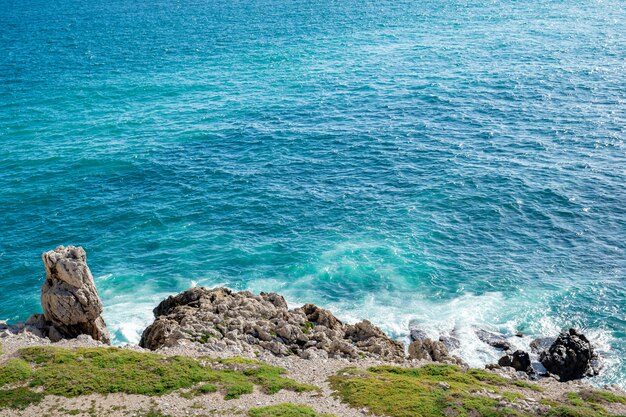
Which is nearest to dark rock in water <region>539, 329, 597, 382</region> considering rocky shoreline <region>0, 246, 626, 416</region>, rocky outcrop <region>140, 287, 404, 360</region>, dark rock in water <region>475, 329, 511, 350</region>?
rocky shoreline <region>0, 246, 626, 416</region>

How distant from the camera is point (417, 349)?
65688mm

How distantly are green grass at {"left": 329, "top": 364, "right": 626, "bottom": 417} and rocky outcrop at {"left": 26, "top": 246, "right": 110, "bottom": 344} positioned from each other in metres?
24.9

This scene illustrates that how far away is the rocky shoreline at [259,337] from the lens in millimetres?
60344

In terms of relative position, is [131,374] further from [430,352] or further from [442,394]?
[430,352]

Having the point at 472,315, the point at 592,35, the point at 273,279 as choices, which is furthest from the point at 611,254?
the point at 592,35

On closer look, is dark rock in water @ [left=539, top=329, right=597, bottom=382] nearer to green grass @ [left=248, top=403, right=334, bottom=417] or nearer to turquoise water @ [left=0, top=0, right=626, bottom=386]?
turquoise water @ [left=0, top=0, right=626, bottom=386]

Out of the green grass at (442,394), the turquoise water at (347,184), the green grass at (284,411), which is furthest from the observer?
the turquoise water at (347,184)

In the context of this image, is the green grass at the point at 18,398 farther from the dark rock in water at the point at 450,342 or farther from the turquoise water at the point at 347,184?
the dark rock in water at the point at 450,342

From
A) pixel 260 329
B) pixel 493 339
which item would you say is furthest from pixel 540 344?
pixel 260 329

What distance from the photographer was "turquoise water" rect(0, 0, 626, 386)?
8219 centimetres

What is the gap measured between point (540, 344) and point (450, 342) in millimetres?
9345

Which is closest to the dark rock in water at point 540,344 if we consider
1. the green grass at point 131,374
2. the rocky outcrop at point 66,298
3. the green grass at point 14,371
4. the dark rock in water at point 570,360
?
the dark rock in water at point 570,360

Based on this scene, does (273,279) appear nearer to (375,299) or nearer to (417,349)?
(375,299)

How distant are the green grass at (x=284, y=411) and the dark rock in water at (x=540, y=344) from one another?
31.1 m
